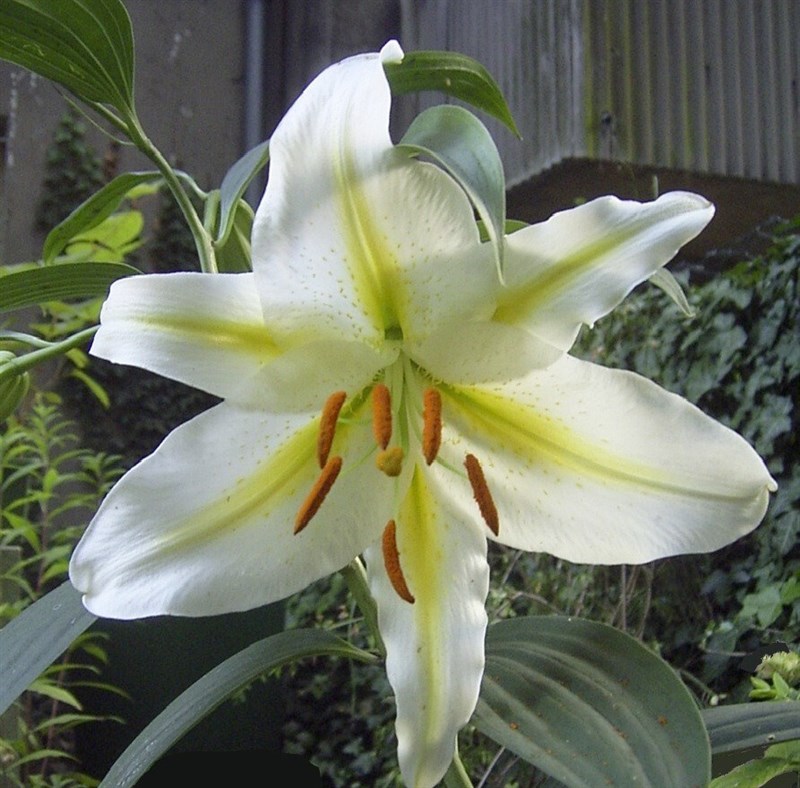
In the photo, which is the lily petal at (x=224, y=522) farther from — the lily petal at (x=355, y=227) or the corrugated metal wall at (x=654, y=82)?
the corrugated metal wall at (x=654, y=82)

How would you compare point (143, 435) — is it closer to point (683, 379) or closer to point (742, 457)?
point (683, 379)

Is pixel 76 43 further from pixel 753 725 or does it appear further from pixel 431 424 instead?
pixel 753 725

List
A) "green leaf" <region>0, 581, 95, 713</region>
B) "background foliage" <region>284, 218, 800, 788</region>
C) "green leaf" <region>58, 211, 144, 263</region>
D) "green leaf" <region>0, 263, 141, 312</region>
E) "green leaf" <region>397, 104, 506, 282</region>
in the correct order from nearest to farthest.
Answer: "green leaf" <region>397, 104, 506, 282</region>, "green leaf" <region>0, 581, 95, 713</region>, "green leaf" <region>0, 263, 141, 312</region>, "background foliage" <region>284, 218, 800, 788</region>, "green leaf" <region>58, 211, 144, 263</region>

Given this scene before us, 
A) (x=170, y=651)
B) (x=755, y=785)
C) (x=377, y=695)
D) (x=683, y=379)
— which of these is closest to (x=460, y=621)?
(x=755, y=785)

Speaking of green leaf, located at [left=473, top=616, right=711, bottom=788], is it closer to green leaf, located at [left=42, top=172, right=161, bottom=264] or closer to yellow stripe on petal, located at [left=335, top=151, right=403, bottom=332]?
yellow stripe on petal, located at [left=335, top=151, right=403, bottom=332]

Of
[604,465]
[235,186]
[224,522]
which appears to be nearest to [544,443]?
[604,465]

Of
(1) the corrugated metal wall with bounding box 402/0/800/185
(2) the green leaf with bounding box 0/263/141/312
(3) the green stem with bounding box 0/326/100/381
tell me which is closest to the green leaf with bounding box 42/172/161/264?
(2) the green leaf with bounding box 0/263/141/312

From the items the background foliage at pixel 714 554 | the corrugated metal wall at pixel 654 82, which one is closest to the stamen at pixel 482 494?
the background foliage at pixel 714 554
